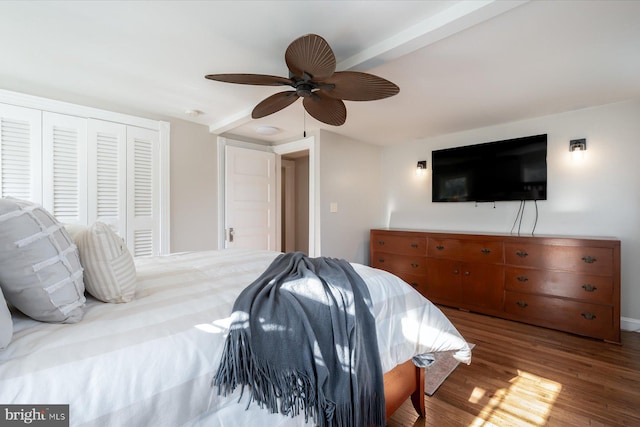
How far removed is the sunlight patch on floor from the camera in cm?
161

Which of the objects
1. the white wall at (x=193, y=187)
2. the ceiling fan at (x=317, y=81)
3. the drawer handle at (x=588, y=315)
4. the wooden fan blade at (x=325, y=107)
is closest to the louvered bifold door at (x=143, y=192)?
the white wall at (x=193, y=187)

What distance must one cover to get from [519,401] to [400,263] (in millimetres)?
2174

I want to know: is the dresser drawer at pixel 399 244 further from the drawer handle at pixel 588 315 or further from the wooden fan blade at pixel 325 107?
the wooden fan blade at pixel 325 107

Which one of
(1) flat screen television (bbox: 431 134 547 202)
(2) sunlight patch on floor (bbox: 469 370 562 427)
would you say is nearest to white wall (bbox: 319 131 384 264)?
(1) flat screen television (bbox: 431 134 547 202)

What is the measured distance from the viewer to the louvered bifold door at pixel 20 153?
7.70 feet

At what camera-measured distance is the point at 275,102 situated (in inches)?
79.4

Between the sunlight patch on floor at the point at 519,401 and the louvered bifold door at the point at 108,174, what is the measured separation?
3422 mm

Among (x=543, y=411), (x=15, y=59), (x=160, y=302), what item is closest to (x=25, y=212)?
(x=160, y=302)

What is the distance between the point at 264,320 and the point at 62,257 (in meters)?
0.70

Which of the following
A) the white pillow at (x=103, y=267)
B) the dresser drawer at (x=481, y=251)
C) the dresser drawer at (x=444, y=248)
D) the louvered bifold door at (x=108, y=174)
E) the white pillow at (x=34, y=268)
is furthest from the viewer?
the dresser drawer at (x=444, y=248)

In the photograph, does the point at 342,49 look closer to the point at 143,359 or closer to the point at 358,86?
the point at 358,86

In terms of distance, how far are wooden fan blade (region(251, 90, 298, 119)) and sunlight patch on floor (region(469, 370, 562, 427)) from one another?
229 centimetres

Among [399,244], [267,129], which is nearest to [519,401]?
[399,244]

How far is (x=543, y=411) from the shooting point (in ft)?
5.50
